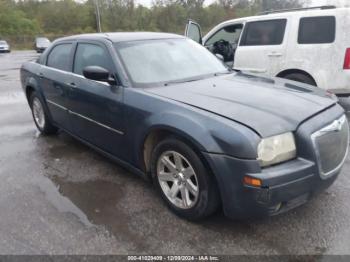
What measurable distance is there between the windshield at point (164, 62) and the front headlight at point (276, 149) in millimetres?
1383

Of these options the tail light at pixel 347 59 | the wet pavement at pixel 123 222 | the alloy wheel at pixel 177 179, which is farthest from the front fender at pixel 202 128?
the tail light at pixel 347 59

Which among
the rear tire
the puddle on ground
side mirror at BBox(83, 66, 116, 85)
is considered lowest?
the puddle on ground

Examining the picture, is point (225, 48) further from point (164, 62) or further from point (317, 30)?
point (164, 62)

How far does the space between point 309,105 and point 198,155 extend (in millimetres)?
1088

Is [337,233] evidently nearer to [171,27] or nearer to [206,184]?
[206,184]

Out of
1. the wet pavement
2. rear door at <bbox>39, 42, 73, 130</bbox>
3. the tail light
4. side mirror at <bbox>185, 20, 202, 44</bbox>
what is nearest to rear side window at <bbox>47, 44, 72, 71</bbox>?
rear door at <bbox>39, 42, 73, 130</bbox>

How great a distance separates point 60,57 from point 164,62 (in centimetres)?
185

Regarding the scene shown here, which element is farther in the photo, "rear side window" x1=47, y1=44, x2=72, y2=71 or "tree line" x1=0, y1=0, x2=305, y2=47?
"tree line" x1=0, y1=0, x2=305, y2=47

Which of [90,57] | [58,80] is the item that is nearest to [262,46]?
[90,57]

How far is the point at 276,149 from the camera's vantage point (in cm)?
245

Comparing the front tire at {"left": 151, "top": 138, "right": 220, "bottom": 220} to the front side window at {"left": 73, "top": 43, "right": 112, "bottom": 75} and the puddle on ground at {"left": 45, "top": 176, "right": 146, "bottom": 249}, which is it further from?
the front side window at {"left": 73, "top": 43, "right": 112, "bottom": 75}

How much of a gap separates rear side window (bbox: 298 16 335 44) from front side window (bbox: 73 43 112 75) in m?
3.71

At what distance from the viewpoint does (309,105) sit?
2873mm

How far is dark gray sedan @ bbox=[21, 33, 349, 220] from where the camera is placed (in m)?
2.44
